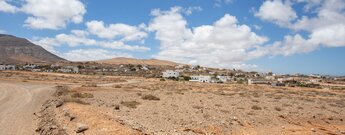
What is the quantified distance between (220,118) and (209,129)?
3.44 meters

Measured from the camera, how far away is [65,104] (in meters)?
21.8

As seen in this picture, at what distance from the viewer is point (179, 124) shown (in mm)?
17391

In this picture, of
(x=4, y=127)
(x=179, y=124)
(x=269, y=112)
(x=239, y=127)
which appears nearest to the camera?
(x=4, y=127)

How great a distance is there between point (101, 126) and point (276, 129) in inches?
447

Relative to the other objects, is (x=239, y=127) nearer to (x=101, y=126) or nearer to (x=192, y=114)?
(x=192, y=114)

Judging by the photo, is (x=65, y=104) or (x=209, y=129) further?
(x=65, y=104)

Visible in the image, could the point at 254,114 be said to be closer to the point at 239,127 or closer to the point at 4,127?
the point at 239,127

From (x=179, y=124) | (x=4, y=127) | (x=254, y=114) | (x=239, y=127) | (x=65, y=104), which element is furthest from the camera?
(x=254, y=114)

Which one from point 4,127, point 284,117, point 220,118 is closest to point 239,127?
point 220,118

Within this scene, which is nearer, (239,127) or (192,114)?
(239,127)

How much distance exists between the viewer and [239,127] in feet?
62.6

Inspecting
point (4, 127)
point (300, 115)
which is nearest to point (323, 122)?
point (300, 115)

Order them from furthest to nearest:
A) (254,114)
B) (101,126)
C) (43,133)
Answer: (254,114), (43,133), (101,126)

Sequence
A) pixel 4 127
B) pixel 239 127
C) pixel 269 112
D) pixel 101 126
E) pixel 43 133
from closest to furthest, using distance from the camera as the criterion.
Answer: pixel 101 126 < pixel 43 133 < pixel 4 127 < pixel 239 127 < pixel 269 112
